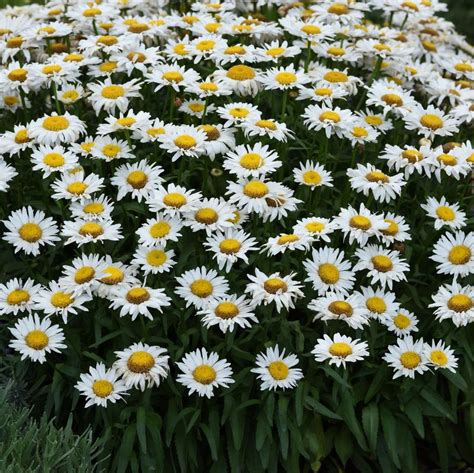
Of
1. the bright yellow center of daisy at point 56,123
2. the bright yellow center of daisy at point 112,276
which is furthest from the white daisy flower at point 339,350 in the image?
the bright yellow center of daisy at point 56,123

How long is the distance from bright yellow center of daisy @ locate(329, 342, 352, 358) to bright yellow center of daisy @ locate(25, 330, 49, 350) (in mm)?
1117

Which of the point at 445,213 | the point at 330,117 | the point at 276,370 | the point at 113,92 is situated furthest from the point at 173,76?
the point at 276,370

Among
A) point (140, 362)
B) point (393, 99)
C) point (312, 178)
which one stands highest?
point (393, 99)

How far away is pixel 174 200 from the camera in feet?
11.4

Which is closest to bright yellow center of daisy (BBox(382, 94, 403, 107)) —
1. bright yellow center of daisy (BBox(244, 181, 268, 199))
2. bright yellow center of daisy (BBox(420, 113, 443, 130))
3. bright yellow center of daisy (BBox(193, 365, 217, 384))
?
bright yellow center of daisy (BBox(420, 113, 443, 130))

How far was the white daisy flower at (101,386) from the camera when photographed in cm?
320

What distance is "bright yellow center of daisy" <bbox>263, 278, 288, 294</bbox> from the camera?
10.8 ft

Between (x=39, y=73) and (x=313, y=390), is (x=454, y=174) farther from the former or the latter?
(x=39, y=73)

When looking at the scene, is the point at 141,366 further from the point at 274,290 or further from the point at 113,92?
the point at 113,92

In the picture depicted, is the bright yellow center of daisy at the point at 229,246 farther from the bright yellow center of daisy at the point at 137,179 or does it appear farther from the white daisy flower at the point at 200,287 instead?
the bright yellow center of daisy at the point at 137,179

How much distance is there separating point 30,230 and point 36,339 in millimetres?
520

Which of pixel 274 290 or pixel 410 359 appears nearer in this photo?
pixel 274 290

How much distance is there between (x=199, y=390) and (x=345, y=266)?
823 millimetres

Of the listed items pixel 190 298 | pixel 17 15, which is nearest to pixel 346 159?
pixel 190 298
